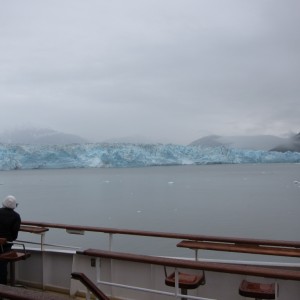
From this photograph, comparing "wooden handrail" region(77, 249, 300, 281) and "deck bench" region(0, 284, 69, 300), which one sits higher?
"deck bench" region(0, 284, 69, 300)

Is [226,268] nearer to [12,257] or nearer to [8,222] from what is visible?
[12,257]

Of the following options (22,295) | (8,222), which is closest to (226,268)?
(22,295)

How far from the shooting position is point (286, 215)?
23.0 m

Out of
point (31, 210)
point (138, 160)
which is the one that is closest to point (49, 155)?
point (138, 160)

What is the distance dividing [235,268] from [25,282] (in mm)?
2601

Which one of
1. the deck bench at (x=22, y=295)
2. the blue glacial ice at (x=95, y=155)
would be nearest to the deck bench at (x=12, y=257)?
the deck bench at (x=22, y=295)

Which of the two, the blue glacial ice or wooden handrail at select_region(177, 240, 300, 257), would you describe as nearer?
wooden handrail at select_region(177, 240, 300, 257)

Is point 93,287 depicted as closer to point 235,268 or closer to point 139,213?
point 235,268

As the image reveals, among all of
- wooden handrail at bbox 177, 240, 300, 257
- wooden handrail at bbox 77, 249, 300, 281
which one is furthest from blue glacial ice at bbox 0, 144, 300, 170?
wooden handrail at bbox 77, 249, 300, 281

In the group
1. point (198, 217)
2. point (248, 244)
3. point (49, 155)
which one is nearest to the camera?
point (248, 244)

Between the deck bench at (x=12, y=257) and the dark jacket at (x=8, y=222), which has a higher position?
the dark jacket at (x=8, y=222)

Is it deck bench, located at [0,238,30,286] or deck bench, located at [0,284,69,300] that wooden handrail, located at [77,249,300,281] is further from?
deck bench, located at [0,238,30,286]

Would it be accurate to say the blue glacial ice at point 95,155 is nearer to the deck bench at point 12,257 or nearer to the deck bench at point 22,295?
the deck bench at point 12,257

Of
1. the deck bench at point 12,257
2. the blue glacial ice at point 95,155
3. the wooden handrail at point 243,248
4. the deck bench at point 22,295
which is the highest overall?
the blue glacial ice at point 95,155
